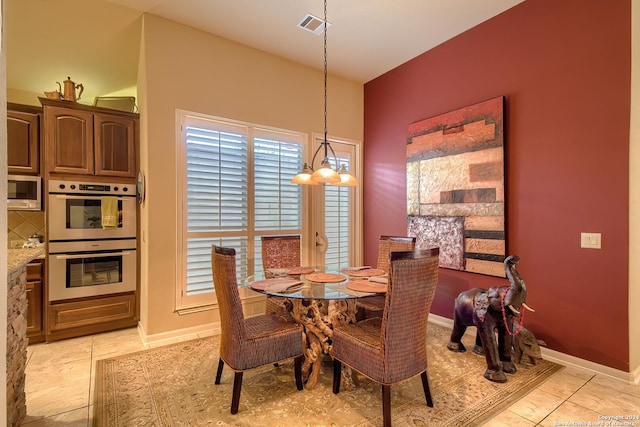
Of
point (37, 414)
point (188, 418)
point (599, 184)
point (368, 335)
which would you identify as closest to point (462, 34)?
point (599, 184)

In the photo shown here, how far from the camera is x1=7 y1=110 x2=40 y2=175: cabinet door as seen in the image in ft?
9.89

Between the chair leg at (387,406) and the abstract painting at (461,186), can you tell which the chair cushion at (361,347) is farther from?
the abstract painting at (461,186)

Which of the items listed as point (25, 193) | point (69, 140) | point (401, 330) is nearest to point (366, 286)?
point (401, 330)

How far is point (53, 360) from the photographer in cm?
268

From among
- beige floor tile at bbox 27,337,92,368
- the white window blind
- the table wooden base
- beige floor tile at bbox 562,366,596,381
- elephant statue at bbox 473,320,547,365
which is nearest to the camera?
the table wooden base

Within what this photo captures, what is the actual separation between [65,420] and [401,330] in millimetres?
2103

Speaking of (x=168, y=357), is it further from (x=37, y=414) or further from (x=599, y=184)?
(x=599, y=184)

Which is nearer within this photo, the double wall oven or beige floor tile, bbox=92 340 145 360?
beige floor tile, bbox=92 340 145 360

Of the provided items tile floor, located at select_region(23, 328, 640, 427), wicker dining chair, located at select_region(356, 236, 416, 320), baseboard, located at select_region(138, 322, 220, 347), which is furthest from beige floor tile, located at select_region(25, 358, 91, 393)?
wicker dining chair, located at select_region(356, 236, 416, 320)

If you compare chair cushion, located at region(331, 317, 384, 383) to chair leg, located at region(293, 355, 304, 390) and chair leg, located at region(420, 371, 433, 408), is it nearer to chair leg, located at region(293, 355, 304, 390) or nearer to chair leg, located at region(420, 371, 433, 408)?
chair leg, located at region(293, 355, 304, 390)

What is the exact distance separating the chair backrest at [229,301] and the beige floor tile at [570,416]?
1898 mm

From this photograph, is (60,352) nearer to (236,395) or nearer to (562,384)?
(236,395)

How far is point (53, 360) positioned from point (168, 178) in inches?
72.1

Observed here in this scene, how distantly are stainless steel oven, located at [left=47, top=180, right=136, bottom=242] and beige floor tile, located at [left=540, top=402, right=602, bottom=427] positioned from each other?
3.88 metres
